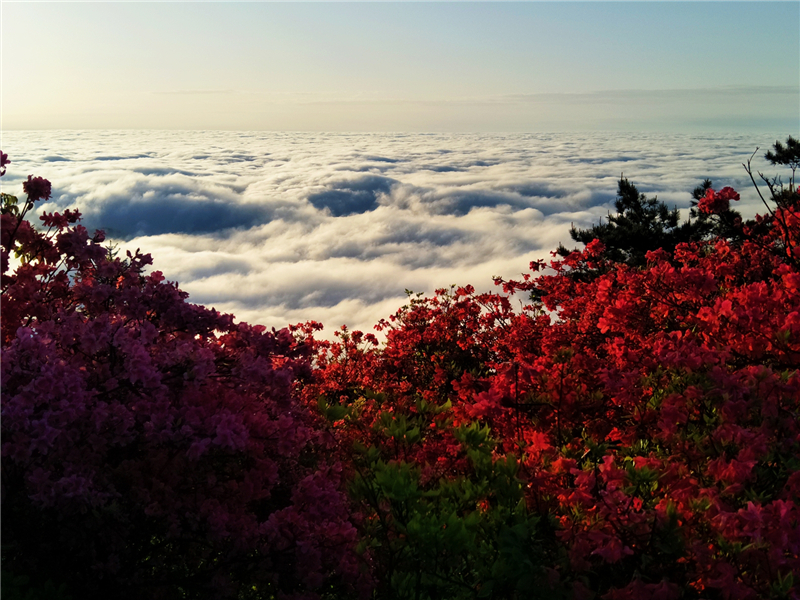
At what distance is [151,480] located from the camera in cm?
382

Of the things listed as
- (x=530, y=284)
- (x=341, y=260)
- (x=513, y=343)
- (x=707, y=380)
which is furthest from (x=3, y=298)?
(x=341, y=260)

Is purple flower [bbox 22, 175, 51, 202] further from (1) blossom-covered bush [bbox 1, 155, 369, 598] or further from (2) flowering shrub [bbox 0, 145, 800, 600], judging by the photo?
(1) blossom-covered bush [bbox 1, 155, 369, 598]

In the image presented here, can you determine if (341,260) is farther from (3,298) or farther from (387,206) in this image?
(3,298)

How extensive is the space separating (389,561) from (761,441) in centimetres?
238

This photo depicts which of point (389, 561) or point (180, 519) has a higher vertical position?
point (180, 519)

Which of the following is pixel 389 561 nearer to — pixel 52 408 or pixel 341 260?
pixel 52 408

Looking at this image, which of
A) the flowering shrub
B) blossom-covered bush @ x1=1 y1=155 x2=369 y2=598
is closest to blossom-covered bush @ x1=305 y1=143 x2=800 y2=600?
the flowering shrub

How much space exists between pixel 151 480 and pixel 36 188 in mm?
3195

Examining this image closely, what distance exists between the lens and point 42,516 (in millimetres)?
3781

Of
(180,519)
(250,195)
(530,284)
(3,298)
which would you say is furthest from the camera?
(250,195)

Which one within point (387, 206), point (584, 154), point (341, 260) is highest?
point (584, 154)

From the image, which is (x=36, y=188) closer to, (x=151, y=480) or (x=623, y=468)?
(x=151, y=480)

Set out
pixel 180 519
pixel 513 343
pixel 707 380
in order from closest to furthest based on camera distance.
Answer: pixel 180 519 → pixel 707 380 → pixel 513 343

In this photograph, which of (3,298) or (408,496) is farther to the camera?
(3,298)
